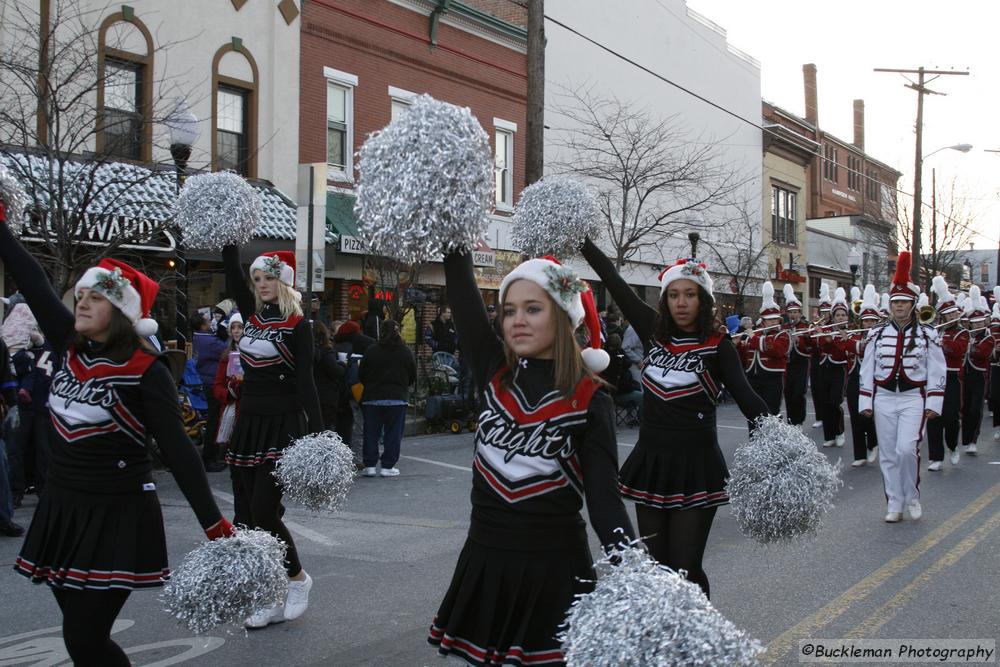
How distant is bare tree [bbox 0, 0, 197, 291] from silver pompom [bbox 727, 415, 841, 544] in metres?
6.05

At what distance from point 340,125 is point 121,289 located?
51.0 feet

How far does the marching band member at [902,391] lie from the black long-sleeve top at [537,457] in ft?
19.7

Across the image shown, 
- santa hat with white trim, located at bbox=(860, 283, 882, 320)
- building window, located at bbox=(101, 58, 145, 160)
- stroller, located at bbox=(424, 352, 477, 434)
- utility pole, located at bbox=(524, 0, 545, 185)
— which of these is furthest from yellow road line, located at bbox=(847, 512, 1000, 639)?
building window, located at bbox=(101, 58, 145, 160)

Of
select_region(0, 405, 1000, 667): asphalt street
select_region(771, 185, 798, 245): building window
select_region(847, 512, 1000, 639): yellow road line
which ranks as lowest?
select_region(0, 405, 1000, 667): asphalt street

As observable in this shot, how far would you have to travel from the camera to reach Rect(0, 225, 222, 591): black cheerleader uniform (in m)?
3.38

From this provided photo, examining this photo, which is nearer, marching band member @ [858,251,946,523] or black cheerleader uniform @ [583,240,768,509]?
black cheerleader uniform @ [583,240,768,509]

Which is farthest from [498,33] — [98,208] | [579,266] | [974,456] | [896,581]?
[896,581]

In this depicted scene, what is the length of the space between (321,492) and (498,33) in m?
19.2

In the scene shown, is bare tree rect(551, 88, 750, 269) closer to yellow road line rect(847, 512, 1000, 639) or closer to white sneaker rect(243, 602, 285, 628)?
yellow road line rect(847, 512, 1000, 639)

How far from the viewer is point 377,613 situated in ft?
18.1

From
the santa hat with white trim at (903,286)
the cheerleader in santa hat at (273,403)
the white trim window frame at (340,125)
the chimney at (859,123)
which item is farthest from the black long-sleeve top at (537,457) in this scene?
the chimney at (859,123)

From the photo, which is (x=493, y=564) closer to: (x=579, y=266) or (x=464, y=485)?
(x=464, y=485)

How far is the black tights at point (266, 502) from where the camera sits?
512 centimetres

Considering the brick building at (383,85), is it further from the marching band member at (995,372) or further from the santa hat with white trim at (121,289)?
the santa hat with white trim at (121,289)
